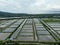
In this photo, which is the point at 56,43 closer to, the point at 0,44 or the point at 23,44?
the point at 23,44

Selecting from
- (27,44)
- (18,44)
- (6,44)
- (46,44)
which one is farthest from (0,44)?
(46,44)

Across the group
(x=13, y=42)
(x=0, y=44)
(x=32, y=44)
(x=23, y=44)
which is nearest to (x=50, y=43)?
(x=32, y=44)

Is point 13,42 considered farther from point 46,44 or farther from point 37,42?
point 46,44

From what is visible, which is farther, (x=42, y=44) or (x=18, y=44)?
(x=42, y=44)

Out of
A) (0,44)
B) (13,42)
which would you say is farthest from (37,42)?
(0,44)

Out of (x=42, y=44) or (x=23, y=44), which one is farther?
(x=42, y=44)

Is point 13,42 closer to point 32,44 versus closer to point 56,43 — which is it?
point 32,44
